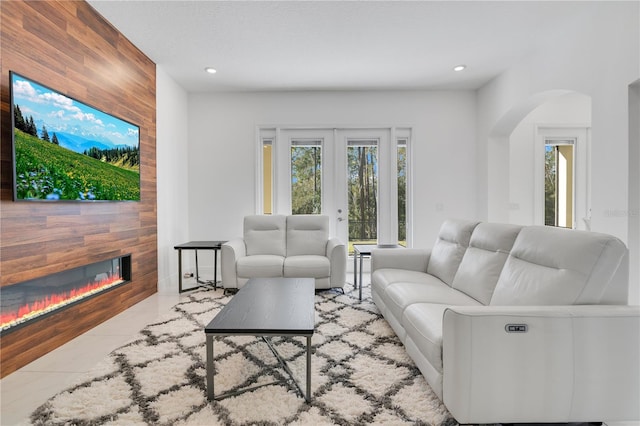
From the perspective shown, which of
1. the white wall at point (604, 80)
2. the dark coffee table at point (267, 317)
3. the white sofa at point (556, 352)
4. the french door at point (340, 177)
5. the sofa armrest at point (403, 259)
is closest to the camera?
the white sofa at point (556, 352)

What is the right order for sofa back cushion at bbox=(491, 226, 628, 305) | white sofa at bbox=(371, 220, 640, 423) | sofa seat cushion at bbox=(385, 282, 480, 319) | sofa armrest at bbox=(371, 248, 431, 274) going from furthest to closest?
sofa armrest at bbox=(371, 248, 431, 274), sofa seat cushion at bbox=(385, 282, 480, 319), sofa back cushion at bbox=(491, 226, 628, 305), white sofa at bbox=(371, 220, 640, 423)

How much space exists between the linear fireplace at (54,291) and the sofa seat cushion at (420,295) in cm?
244

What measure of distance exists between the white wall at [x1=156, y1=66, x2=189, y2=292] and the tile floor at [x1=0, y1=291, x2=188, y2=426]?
1098 mm

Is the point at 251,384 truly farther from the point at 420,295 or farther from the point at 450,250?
the point at 450,250

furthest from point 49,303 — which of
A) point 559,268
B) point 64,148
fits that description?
point 559,268

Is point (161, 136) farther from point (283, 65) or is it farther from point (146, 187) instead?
point (283, 65)

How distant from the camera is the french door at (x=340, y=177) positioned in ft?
16.2

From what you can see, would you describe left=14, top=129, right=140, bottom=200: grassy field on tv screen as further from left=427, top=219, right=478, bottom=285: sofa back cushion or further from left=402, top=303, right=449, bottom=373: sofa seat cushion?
left=427, top=219, right=478, bottom=285: sofa back cushion

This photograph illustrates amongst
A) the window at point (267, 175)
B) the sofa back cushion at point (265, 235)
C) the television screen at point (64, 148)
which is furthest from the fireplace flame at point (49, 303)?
the window at point (267, 175)

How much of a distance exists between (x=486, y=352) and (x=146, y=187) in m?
3.58

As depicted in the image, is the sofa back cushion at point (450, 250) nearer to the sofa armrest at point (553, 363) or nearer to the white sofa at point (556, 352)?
the white sofa at point (556, 352)

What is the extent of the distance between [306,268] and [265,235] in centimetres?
84

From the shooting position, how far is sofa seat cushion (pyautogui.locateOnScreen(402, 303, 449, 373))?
162 cm

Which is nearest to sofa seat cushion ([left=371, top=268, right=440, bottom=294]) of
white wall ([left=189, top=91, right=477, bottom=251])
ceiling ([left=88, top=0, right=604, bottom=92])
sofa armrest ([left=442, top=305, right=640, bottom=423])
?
sofa armrest ([left=442, top=305, right=640, bottom=423])
